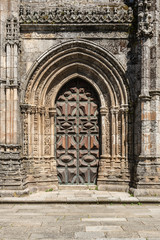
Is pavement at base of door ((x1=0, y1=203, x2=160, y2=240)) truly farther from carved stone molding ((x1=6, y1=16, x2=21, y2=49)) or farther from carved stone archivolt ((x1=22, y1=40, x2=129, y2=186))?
carved stone molding ((x1=6, y1=16, x2=21, y2=49))

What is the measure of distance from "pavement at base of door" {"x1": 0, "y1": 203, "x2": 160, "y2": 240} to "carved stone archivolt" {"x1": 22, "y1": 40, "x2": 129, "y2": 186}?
2418mm

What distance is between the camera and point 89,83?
11477mm

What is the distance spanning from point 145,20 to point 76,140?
4.28 meters

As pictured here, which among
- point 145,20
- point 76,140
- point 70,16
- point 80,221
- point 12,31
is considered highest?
point 70,16

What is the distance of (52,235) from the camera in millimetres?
6094

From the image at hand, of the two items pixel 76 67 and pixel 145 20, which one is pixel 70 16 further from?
pixel 145 20

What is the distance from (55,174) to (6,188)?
1760mm

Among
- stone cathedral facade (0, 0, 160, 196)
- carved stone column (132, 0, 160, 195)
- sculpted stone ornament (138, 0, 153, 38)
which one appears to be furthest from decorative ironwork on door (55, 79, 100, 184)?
sculpted stone ornament (138, 0, 153, 38)

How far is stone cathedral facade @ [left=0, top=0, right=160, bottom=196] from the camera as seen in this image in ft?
34.1

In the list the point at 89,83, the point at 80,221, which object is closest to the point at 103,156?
the point at 89,83

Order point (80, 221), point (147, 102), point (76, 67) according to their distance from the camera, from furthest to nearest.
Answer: point (76, 67) → point (147, 102) → point (80, 221)

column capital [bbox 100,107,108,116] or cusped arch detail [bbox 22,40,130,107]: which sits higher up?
cusped arch detail [bbox 22,40,130,107]

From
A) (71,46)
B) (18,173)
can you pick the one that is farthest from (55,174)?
(71,46)

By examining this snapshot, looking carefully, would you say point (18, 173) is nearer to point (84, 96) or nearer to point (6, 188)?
point (6, 188)
